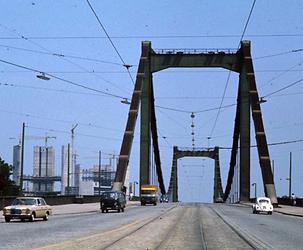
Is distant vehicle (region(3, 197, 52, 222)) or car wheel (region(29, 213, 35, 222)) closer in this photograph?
distant vehicle (region(3, 197, 52, 222))

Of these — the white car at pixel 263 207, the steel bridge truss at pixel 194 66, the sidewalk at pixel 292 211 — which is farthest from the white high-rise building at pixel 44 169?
the white car at pixel 263 207

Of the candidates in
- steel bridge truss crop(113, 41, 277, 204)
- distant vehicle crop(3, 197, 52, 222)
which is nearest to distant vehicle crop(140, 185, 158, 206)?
steel bridge truss crop(113, 41, 277, 204)

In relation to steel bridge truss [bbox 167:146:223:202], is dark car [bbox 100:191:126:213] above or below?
below

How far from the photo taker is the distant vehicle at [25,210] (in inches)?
1542

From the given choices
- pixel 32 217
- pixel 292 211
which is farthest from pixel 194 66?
pixel 32 217

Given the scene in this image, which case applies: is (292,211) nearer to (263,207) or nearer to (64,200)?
(263,207)

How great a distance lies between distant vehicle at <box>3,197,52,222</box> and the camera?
39.2 meters

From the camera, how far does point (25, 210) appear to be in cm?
3938

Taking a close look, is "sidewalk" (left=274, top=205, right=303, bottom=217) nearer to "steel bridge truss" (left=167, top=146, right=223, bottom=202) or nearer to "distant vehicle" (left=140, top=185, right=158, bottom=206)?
"distant vehicle" (left=140, top=185, right=158, bottom=206)

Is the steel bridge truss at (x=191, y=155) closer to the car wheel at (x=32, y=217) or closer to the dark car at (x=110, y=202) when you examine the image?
the dark car at (x=110, y=202)

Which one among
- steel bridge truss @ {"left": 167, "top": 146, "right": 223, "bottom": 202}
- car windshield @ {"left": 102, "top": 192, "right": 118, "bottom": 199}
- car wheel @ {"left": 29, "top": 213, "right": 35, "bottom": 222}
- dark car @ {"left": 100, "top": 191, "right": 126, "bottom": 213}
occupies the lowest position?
car wheel @ {"left": 29, "top": 213, "right": 35, "bottom": 222}

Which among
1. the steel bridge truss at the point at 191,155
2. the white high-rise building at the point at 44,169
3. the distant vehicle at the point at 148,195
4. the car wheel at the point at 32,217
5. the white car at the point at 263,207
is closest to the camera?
the car wheel at the point at 32,217

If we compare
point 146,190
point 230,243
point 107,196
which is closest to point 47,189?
point 146,190

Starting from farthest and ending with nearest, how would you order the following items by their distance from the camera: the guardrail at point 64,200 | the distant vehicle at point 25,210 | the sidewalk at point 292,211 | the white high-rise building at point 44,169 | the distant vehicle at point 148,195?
1. the white high-rise building at point 44,169
2. the distant vehicle at point 148,195
3. the guardrail at point 64,200
4. the sidewalk at point 292,211
5. the distant vehicle at point 25,210
